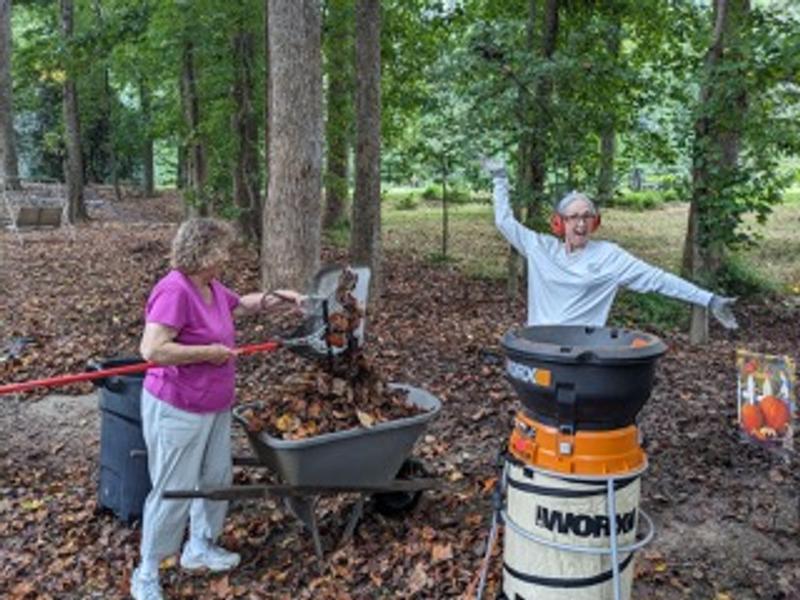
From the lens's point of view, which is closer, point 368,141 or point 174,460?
point 174,460

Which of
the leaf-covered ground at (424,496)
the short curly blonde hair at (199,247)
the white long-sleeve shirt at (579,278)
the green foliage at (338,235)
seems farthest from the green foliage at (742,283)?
the short curly blonde hair at (199,247)

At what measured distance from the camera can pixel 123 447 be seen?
4.54 meters

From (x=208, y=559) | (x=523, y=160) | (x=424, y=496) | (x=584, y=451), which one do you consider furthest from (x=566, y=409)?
(x=523, y=160)

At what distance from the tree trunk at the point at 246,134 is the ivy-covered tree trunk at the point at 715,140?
6.12 m

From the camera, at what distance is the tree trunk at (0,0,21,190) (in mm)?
18141

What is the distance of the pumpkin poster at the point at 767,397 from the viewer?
5047 mm

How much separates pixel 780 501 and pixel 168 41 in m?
9.69

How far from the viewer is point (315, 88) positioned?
7574 millimetres

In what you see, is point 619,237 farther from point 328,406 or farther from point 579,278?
point 328,406

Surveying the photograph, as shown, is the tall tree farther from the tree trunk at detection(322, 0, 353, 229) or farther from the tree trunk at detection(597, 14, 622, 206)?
the tree trunk at detection(597, 14, 622, 206)

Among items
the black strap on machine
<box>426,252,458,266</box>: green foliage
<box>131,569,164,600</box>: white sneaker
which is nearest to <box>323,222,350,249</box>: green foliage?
<box>426,252,458,266</box>: green foliage

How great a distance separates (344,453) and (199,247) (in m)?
1.20

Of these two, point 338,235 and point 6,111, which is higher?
point 6,111

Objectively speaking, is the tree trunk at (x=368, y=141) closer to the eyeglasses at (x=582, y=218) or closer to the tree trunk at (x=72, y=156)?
the eyeglasses at (x=582, y=218)
